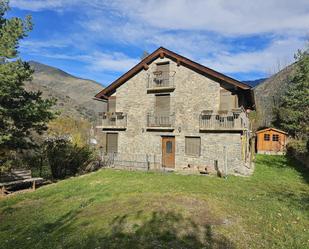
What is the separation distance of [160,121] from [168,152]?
2722 mm

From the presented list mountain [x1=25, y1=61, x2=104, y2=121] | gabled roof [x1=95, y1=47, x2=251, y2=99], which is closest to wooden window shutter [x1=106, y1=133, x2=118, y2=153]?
gabled roof [x1=95, y1=47, x2=251, y2=99]

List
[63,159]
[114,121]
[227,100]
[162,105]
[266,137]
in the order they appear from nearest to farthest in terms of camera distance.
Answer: [227,100], [63,159], [162,105], [114,121], [266,137]

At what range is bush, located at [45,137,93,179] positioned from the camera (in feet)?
73.7

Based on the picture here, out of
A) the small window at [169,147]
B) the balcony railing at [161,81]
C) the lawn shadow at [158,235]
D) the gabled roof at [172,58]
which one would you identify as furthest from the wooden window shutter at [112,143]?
the lawn shadow at [158,235]

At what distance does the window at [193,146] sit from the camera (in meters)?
22.4

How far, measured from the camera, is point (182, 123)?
2325 centimetres

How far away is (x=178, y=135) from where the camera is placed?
23328mm

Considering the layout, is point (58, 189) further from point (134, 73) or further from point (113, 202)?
point (134, 73)

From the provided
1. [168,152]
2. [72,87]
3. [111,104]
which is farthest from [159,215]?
[72,87]

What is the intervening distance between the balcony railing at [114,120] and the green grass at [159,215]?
350 inches

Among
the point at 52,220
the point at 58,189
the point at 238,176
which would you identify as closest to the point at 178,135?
the point at 238,176

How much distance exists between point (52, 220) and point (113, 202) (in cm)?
280

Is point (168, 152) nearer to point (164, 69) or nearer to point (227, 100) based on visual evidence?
point (227, 100)

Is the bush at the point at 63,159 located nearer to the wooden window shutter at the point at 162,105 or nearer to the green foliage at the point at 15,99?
the green foliage at the point at 15,99
